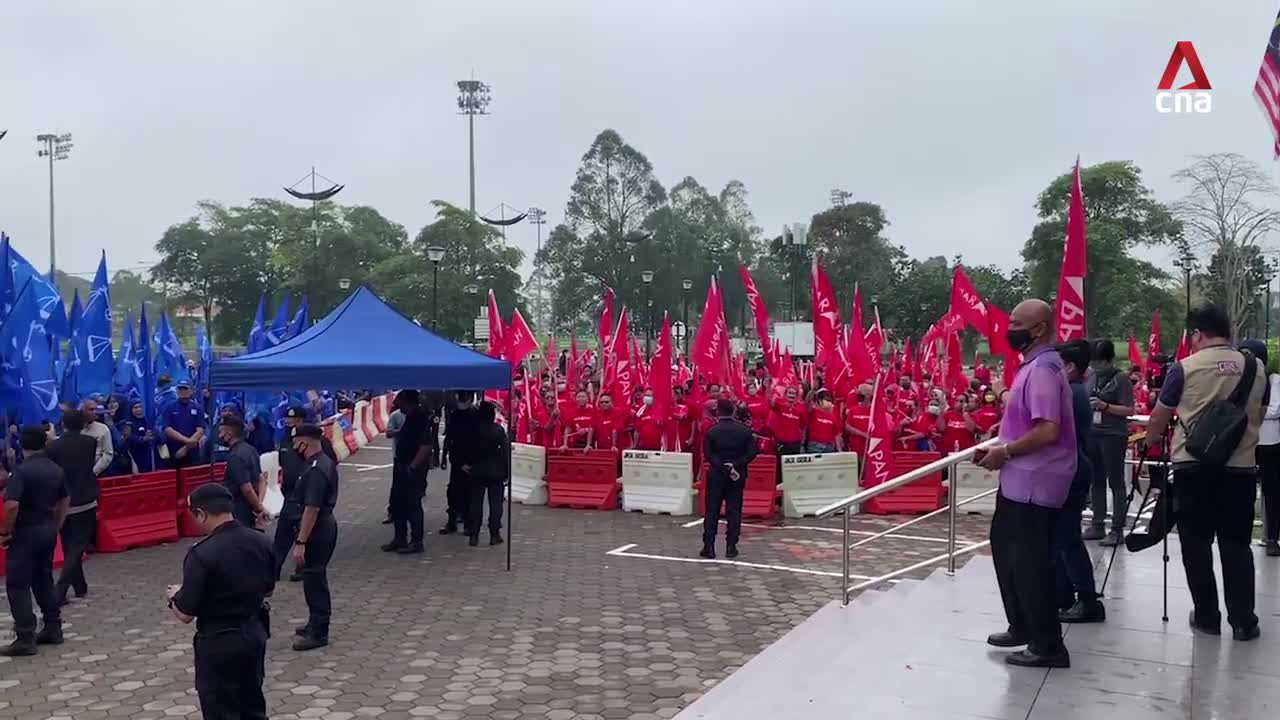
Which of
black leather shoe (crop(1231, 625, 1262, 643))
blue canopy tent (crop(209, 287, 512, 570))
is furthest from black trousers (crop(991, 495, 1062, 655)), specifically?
blue canopy tent (crop(209, 287, 512, 570))

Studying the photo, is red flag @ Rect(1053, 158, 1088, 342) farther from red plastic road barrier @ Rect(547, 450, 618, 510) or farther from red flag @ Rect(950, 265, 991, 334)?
red flag @ Rect(950, 265, 991, 334)

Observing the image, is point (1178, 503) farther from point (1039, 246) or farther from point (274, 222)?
point (274, 222)

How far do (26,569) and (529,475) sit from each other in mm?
8834

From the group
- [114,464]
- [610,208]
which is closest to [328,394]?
[114,464]

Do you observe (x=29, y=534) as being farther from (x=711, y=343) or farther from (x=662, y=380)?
(x=711, y=343)

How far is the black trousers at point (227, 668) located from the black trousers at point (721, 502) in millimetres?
6721

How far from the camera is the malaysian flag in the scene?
796cm

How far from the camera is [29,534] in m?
7.70

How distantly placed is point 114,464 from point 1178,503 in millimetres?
11862

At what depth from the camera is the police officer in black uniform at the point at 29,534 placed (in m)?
7.64

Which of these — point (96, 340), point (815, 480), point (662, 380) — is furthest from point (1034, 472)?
point (96, 340)

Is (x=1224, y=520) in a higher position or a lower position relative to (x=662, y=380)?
lower

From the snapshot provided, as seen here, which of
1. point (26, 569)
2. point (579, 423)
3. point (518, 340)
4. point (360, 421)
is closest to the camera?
point (26, 569)

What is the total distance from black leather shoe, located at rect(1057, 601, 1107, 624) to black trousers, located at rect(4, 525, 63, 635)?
7390 millimetres
